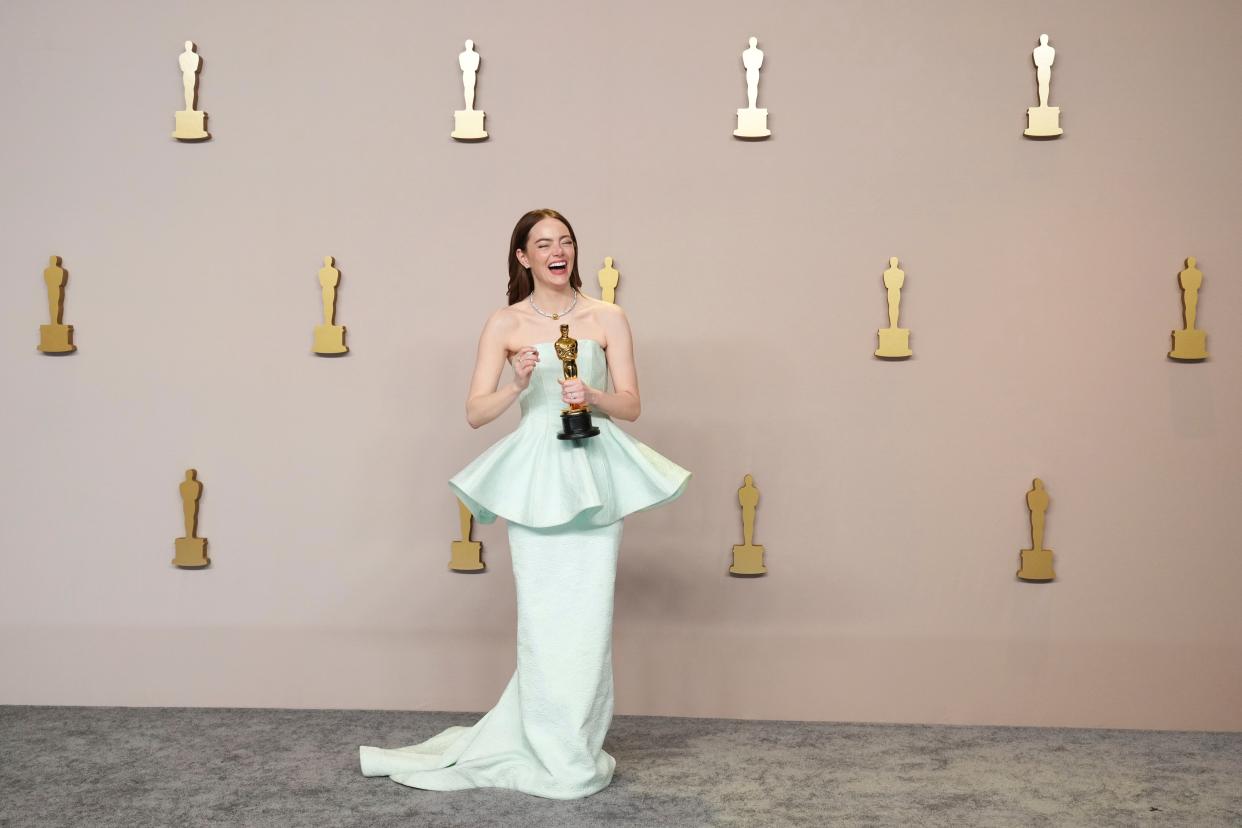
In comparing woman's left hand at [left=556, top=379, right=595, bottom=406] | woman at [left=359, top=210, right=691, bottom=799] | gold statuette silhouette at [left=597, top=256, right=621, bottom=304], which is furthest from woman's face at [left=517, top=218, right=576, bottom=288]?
gold statuette silhouette at [left=597, top=256, right=621, bottom=304]

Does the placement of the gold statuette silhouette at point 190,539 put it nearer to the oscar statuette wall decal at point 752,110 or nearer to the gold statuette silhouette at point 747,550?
the gold statuette silhouette at point 747,550

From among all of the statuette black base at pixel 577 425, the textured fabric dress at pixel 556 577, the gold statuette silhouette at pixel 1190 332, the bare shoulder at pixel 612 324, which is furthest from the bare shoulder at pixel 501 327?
the gold statuette silhouette at pixel 1190 332

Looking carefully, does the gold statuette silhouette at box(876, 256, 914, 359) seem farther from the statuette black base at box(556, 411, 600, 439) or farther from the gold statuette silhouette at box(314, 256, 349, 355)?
the gold statuette silhouette at box(314, 256, 349, 355)

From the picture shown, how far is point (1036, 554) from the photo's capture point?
14.9ft

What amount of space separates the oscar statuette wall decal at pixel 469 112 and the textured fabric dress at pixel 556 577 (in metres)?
1.28

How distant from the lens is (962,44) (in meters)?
4.60

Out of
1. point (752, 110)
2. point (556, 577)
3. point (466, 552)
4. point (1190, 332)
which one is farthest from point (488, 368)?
point (1190, 332)

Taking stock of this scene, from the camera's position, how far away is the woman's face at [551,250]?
374cm

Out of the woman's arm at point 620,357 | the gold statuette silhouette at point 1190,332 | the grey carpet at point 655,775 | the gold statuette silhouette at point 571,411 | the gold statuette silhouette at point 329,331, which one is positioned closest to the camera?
the grey carpet at point 655,775

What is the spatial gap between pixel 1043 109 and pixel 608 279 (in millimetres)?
1691

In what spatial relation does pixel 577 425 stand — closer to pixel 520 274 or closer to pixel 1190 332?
pixel 520 274

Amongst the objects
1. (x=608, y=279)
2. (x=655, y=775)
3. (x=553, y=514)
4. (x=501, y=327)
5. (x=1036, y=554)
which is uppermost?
(x=608, y=279)

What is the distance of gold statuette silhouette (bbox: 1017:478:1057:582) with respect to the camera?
14.9ft

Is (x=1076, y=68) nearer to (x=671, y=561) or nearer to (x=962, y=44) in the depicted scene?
(x=962, y=44)
